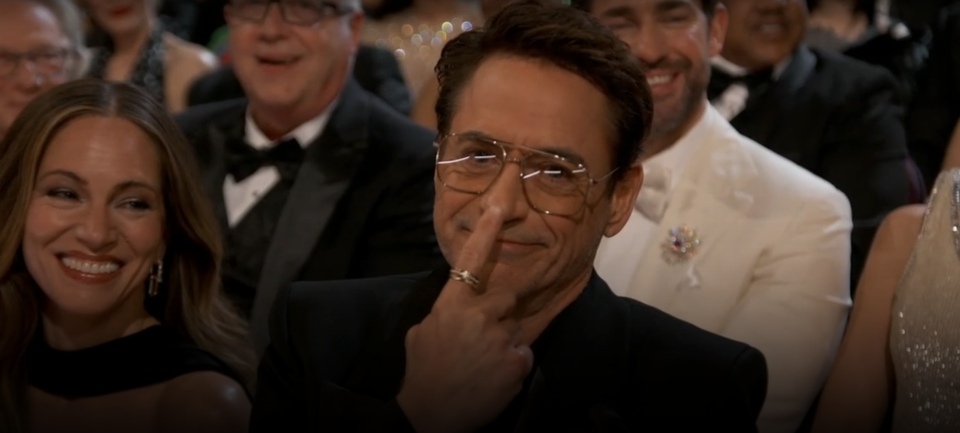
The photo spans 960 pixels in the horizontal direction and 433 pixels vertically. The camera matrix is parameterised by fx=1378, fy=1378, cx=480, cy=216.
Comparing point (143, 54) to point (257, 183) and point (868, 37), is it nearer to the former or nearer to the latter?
point (257, 183)

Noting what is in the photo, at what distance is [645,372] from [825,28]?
6.47 ft

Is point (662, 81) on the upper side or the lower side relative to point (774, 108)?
upper

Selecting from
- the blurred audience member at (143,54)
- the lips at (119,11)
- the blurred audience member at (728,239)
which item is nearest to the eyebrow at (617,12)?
the blurred audience member at (728,239)

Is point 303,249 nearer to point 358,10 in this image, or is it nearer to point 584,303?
point 358,10

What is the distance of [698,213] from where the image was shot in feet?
7.69

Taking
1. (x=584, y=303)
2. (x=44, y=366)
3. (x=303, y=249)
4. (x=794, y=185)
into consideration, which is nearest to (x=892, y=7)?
(x=794, y=185)

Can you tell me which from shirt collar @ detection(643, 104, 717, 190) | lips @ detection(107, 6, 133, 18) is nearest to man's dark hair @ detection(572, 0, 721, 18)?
shirt collar @ detection(643, 104, 717, 190)

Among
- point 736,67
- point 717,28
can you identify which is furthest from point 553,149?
point 736,67

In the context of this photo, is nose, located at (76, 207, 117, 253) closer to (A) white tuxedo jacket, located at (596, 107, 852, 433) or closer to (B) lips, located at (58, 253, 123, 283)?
(B) lips, located at (58, 253, 123, 283)

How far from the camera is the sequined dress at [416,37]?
3805mm

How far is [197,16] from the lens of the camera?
14.8 feet

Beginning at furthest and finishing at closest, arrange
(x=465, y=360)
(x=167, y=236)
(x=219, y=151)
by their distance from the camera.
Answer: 1. (x=219, y=151)
2. (x=167, y=236)
3. (x=465, y=360)

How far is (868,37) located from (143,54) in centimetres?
187

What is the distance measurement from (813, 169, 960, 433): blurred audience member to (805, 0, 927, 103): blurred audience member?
1188mm
